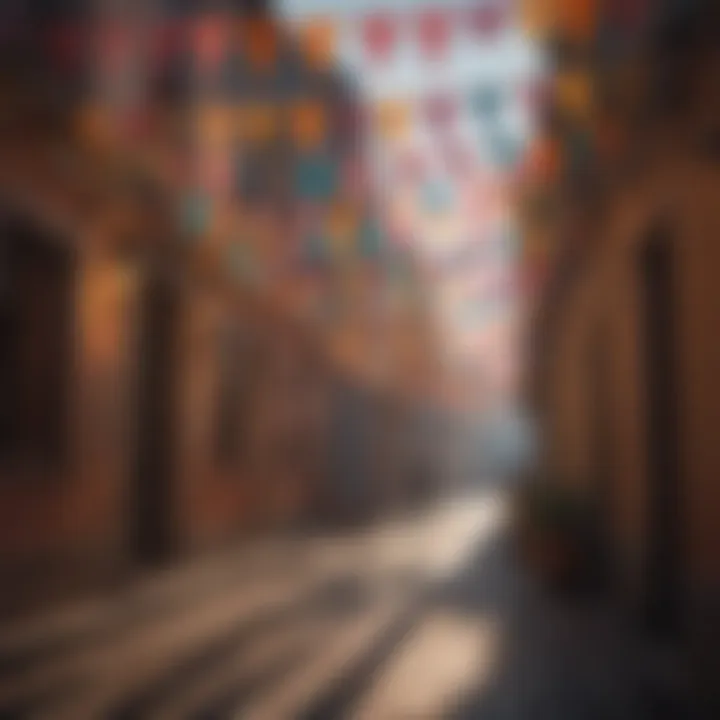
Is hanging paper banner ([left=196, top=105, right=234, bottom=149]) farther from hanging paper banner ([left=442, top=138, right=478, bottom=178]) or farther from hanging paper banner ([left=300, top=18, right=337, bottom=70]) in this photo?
hanging paper banner ([left=300, top=18, right=337, bottom=70])

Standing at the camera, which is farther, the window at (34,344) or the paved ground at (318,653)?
the window at (34,344)

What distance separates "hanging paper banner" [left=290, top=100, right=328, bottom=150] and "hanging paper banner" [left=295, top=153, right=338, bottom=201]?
2.77ft

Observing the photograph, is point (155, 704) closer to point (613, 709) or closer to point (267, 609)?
point (613, 709)

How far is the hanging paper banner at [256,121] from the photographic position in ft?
26.4

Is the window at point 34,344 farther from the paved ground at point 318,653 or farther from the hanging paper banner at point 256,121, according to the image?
the hanging paper banner at point 256,121

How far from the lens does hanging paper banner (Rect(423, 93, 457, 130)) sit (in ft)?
19.5

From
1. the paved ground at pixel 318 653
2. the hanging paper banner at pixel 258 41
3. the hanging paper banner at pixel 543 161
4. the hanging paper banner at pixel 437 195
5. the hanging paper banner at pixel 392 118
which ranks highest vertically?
the hanging paper banner at pixel 258 41

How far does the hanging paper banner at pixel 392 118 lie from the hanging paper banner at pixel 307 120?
1469mm

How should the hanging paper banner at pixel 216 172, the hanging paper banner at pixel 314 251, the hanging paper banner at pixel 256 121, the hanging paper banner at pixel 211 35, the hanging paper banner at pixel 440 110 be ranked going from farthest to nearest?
the hanging paper banner at pixel 314 251 < the hanging paper banner at pixel 216 172 < the hanging paper banner at pixel 256 121 < the hanging paper banner at pixel 211 35 < the hanging paper banner at pixel 440 110

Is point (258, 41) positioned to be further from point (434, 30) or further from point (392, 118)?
point (434, 30)

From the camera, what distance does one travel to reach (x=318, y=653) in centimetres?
490

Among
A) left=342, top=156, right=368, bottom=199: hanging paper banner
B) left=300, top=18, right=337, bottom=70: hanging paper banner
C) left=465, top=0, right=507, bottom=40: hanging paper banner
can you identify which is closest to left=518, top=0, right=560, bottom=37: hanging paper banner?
left=465, top=0, right=507, bottom=40: hanging paper banner

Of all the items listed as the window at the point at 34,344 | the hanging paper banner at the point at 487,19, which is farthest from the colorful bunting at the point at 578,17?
the window at the point at 34,344

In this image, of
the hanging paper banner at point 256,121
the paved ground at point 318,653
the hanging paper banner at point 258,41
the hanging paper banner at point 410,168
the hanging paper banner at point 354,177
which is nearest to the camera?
the paved ground at point 318,653
